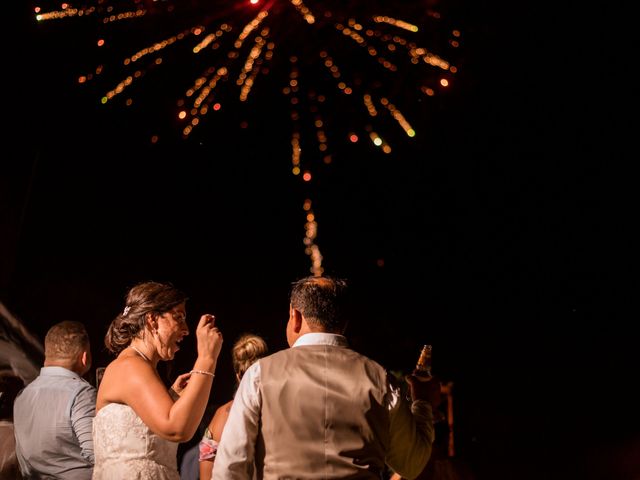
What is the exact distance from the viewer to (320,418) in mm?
1783

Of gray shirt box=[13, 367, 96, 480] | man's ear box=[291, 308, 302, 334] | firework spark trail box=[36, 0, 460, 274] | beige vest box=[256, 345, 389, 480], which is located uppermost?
firework spark trail box=[36, 0, 460, 274]

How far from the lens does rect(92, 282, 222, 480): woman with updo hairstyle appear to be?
196 centimetres

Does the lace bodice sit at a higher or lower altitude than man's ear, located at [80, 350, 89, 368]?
lower

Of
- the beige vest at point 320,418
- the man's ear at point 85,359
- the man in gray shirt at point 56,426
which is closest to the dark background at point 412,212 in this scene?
the man's ear at point 85,359

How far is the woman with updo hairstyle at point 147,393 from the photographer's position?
6.45ft

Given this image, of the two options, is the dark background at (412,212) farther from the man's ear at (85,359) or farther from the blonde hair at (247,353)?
the blonde hair at (247,353)

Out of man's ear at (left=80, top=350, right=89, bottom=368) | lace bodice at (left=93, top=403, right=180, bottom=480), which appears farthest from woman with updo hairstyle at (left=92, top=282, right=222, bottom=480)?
man's ear at (left=80, top=350, right=89, bottom=368)

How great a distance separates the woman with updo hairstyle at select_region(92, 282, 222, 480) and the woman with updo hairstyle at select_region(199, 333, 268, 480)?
0.62 meters

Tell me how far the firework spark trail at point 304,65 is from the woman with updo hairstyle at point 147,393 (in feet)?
10.1

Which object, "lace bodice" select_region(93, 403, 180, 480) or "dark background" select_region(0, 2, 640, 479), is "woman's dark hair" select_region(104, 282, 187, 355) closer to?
"lace bodice" select_region(93, 403, 180, 480)

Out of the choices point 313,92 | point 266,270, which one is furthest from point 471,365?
point 313,92

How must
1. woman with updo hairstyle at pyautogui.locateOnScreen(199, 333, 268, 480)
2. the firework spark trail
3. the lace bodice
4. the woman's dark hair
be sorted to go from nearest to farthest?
the lace bodice, the woman's dark hair, woman with updo hairstyle at pyautogui.locateOnScreen(199, 333, 268, 480), the firework spark trail

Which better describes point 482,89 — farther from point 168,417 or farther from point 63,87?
point 168,417

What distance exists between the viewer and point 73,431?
2.77 m
